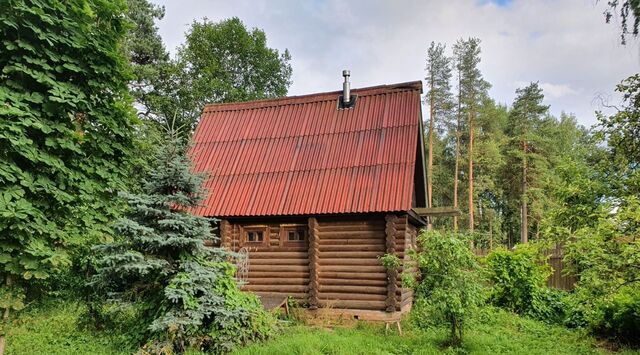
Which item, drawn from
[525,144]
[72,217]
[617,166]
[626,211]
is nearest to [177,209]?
[72,217]

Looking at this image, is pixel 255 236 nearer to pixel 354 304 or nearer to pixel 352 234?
pixel 352 234

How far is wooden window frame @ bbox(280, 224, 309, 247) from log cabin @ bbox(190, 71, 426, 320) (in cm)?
3

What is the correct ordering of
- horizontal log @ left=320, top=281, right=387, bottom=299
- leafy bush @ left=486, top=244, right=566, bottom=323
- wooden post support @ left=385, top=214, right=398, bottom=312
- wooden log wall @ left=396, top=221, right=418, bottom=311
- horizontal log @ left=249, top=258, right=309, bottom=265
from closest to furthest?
wooden log wall @ left=396, top=221, right=418, bottom=311 < wooden post support @ left=385, top=214, right=398, bottom=312 < horizontal log @ left=320, top=281, right=387, bottom=299 < horizontal log @ left=249, top=258, right=309, bottom=265 < leafy bush @ left=486, top=244, right=566, bottom=323

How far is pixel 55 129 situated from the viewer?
4.99 metres

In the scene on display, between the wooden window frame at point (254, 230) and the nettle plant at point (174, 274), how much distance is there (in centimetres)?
305

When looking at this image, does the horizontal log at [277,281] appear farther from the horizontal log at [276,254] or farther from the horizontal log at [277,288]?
the horizontal log at [276,254]

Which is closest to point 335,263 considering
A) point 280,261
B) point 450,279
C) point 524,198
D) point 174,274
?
point 280,261

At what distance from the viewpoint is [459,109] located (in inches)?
1116

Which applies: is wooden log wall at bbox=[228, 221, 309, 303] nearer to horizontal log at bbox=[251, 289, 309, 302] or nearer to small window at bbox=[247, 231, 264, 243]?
horizontal log at bbox=[251, 289, 309, 302]

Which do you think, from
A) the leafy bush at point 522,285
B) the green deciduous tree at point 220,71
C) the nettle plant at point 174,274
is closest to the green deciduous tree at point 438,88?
the green deciduous tree at point 220,71

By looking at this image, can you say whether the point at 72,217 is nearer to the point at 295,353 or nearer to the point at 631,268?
the point at 295,353

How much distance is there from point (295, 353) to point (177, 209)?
372 centimetres

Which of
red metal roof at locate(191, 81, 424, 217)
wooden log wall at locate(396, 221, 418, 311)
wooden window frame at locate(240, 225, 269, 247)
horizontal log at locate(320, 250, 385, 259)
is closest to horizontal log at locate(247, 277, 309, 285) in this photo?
horizontal log at locate(320, 250, 385, 259)

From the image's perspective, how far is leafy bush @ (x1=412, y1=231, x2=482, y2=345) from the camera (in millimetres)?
6793
